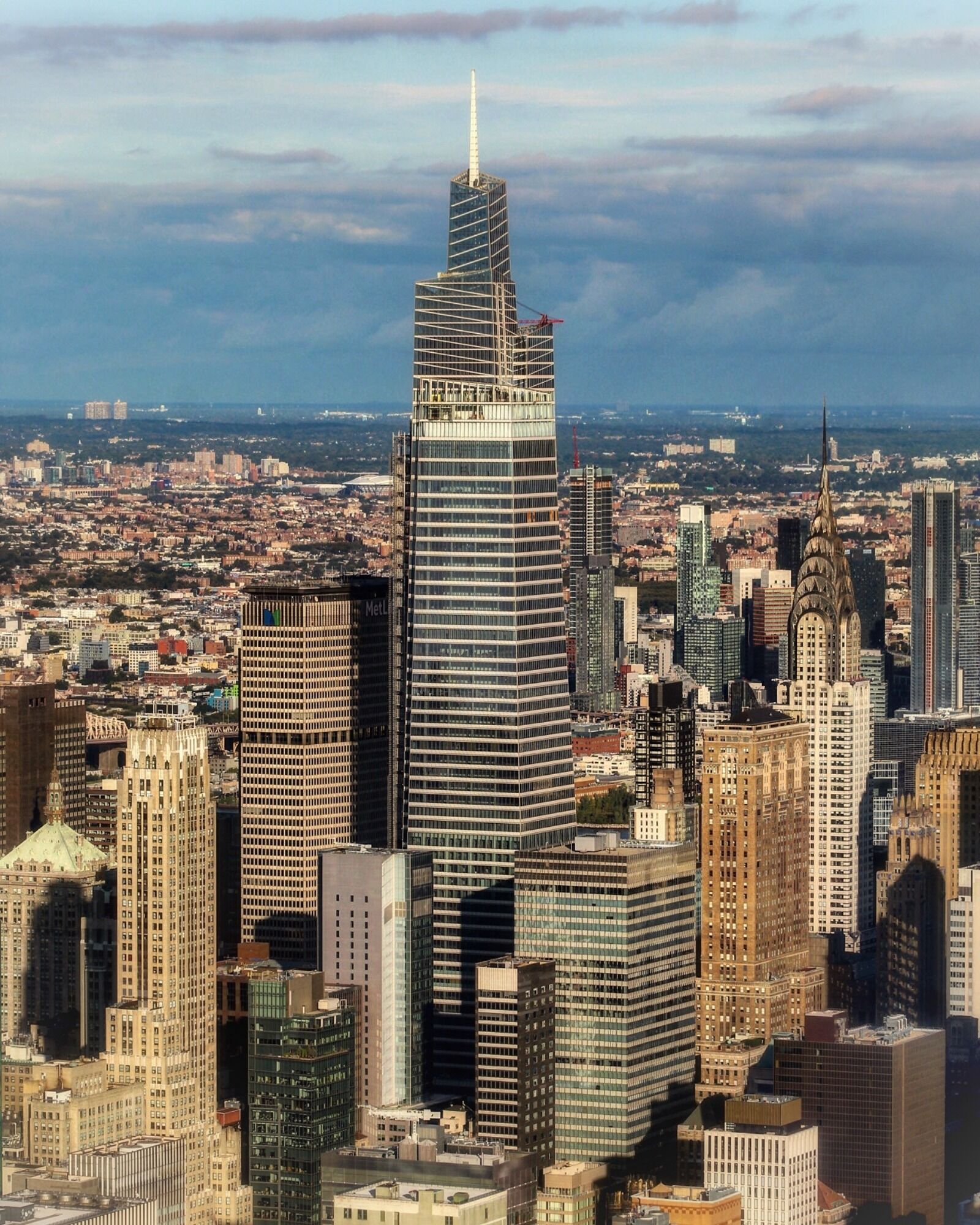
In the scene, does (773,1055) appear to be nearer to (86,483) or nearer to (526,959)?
(526,959)

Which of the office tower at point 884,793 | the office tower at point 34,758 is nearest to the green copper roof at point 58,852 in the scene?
the office tower at point 34,758

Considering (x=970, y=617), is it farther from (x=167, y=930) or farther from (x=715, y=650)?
→ (x=167, y=930)

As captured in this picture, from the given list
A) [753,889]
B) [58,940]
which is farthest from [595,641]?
[58,940]

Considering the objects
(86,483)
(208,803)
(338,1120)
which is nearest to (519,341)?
(208,803)

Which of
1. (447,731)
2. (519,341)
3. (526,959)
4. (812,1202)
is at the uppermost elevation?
(519,341)

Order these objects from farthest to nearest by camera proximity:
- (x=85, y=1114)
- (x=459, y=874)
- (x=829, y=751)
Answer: (x=829, y=751), (x=459, y=874), (x=85, y=1114)

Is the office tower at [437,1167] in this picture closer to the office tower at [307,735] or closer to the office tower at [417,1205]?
the office tower at [417,1205]

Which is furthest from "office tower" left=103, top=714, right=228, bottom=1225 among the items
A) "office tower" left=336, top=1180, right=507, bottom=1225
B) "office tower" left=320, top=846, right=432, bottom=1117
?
"office tower" left=336, top=1180, right=507, bottom=1225

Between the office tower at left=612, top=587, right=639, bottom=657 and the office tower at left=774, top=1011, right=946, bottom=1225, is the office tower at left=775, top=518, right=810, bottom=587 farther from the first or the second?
the office tower at left=774, top=1011, right=946, bottom=1225
